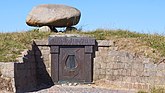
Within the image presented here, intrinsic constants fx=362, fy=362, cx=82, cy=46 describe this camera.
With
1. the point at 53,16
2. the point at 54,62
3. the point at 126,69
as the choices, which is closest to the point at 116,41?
the point at 126,69

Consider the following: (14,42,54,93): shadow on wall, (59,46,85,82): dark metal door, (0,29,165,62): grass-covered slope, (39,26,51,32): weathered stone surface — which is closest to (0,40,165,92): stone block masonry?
(14,42,54,93): shadow on wall

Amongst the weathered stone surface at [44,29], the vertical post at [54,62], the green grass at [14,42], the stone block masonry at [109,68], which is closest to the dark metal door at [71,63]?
the vertical post at [54,62]

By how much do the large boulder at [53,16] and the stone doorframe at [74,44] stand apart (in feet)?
6.14

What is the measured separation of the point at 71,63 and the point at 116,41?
1.99 meters

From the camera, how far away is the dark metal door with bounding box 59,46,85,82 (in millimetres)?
14195

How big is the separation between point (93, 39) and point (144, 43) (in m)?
2.04

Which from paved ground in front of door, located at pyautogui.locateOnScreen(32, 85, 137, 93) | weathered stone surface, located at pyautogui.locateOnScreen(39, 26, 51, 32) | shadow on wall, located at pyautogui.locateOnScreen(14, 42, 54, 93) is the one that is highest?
weathered stone surface, located at pyautogui.locateOnScreen(39, 26, 51, 32)

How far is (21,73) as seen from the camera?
12.3 meters

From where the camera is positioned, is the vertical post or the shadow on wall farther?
the vertical post

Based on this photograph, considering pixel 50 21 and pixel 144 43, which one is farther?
pixel 50 21

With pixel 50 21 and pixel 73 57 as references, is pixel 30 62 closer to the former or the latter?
pixel 73 57

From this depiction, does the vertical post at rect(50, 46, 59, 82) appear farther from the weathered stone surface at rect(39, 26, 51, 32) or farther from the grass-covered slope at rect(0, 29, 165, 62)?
the weathered stone surface at rect(39, 26, 51, 32)

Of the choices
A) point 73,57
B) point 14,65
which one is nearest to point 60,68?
point 73,57

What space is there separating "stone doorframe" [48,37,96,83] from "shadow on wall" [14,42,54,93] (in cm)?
47
